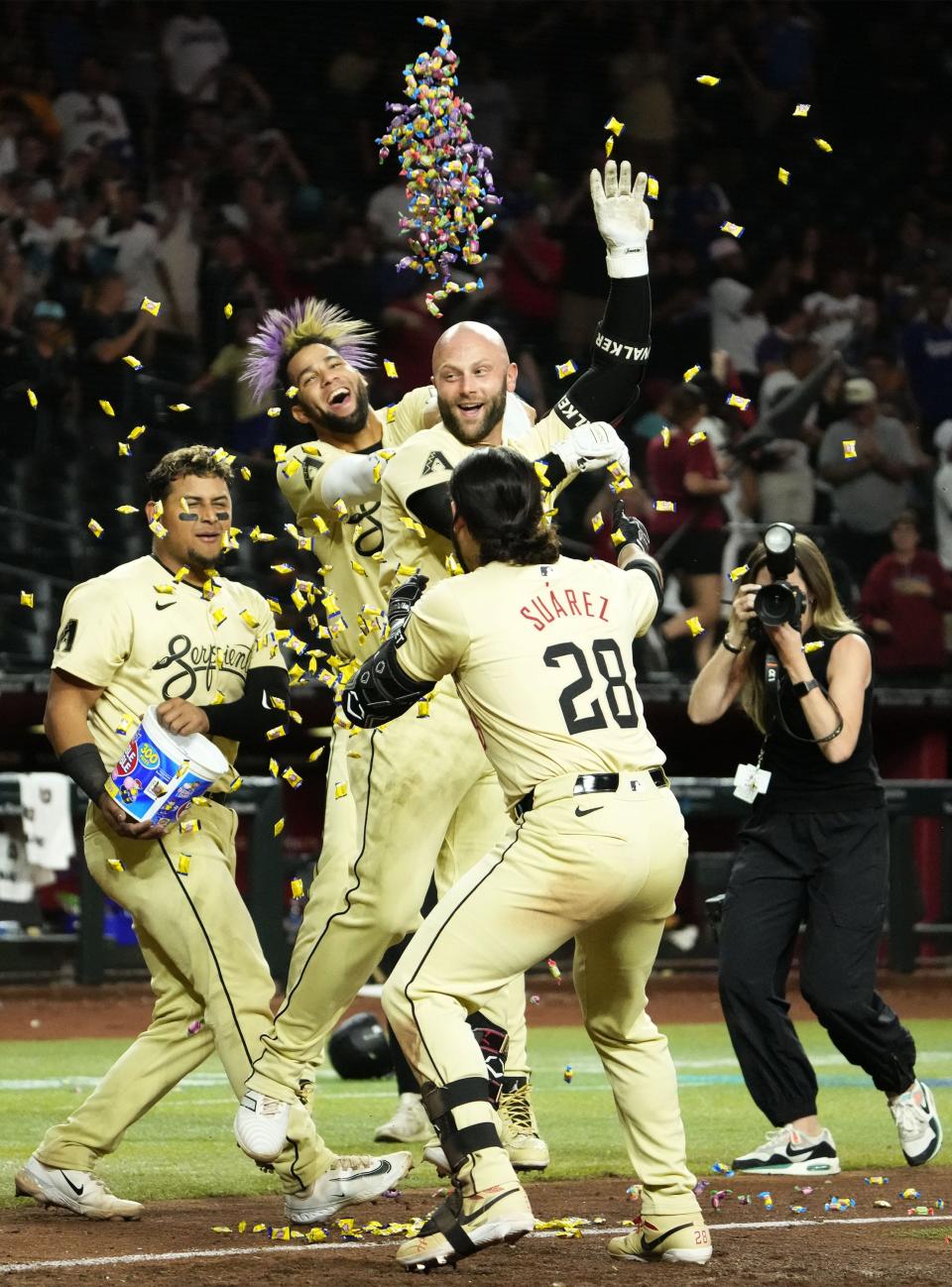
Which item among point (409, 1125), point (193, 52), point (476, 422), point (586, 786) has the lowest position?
point (409, 1125)

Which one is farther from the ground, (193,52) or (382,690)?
(193,52)

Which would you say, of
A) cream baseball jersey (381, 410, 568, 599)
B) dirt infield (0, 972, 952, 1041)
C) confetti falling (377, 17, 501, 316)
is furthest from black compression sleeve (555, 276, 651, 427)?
dirt infield (0, 972, 952, 1041)

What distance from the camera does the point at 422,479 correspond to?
5793 millimetres

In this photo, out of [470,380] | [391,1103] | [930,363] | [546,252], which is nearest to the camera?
[470,380]

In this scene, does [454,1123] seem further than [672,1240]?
No

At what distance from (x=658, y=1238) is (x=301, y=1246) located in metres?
1.00

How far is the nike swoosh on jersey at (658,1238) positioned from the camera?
188 inches

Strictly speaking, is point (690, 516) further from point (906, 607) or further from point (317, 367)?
point (317, 367)

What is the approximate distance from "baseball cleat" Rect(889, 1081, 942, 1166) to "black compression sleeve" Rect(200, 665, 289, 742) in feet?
8.28

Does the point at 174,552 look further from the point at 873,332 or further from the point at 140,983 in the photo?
the point at 873,332

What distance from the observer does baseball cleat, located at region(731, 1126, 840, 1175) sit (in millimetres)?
6371

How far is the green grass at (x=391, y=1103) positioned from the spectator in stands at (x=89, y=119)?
8169 millimetres

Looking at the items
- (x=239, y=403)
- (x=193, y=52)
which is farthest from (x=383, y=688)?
(x=193, y=52)

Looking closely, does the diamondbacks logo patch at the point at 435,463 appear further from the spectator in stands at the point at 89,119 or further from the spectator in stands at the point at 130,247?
the spectator in stands at the point at 89,119
